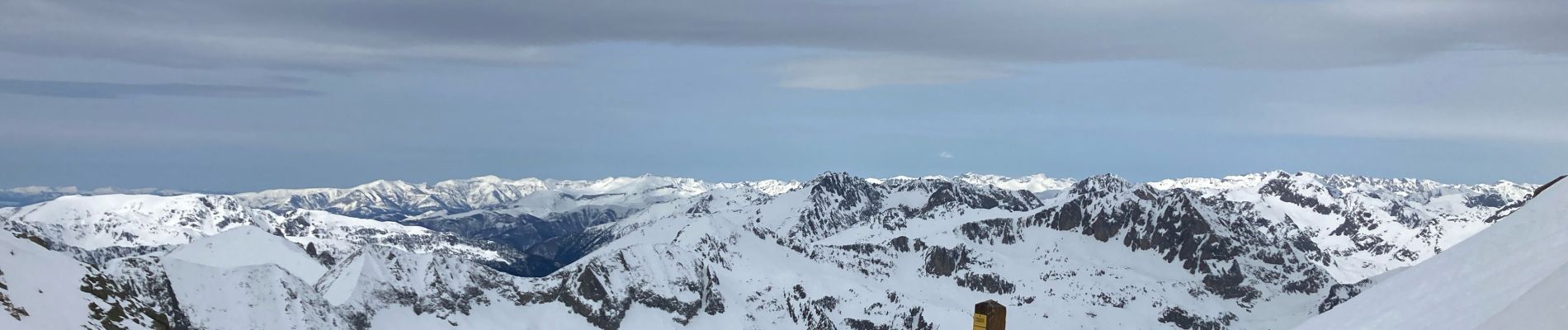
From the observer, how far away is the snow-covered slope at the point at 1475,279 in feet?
72.4

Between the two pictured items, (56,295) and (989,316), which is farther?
(56,295)

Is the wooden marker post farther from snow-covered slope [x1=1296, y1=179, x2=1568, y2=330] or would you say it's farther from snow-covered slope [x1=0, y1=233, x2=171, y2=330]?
snow-covered slope [x1=0, y1=233, x2=171, y2=330]

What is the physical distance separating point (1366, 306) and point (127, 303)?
109786 mm

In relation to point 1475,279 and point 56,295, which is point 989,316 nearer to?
point 1475,279

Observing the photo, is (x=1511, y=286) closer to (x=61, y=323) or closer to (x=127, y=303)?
(x=61, y=323)

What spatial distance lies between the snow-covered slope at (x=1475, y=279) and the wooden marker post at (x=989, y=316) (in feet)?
26.5

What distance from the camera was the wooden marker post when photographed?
19.6m

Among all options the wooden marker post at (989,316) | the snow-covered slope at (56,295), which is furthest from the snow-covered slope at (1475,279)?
the snow-covered slope at (56,295)

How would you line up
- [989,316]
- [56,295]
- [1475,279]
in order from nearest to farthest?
[989,316] → [1475,279] → [56,295]

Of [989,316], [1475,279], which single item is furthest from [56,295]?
[1475,279]

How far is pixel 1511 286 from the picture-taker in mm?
22375

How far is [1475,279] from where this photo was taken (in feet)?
80.1

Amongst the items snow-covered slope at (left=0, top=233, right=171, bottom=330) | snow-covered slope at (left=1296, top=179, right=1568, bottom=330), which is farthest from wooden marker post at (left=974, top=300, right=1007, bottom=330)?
snow-covered slope at (left=0, top=233, right=171, bottom=330)

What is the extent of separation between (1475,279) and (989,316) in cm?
1258
